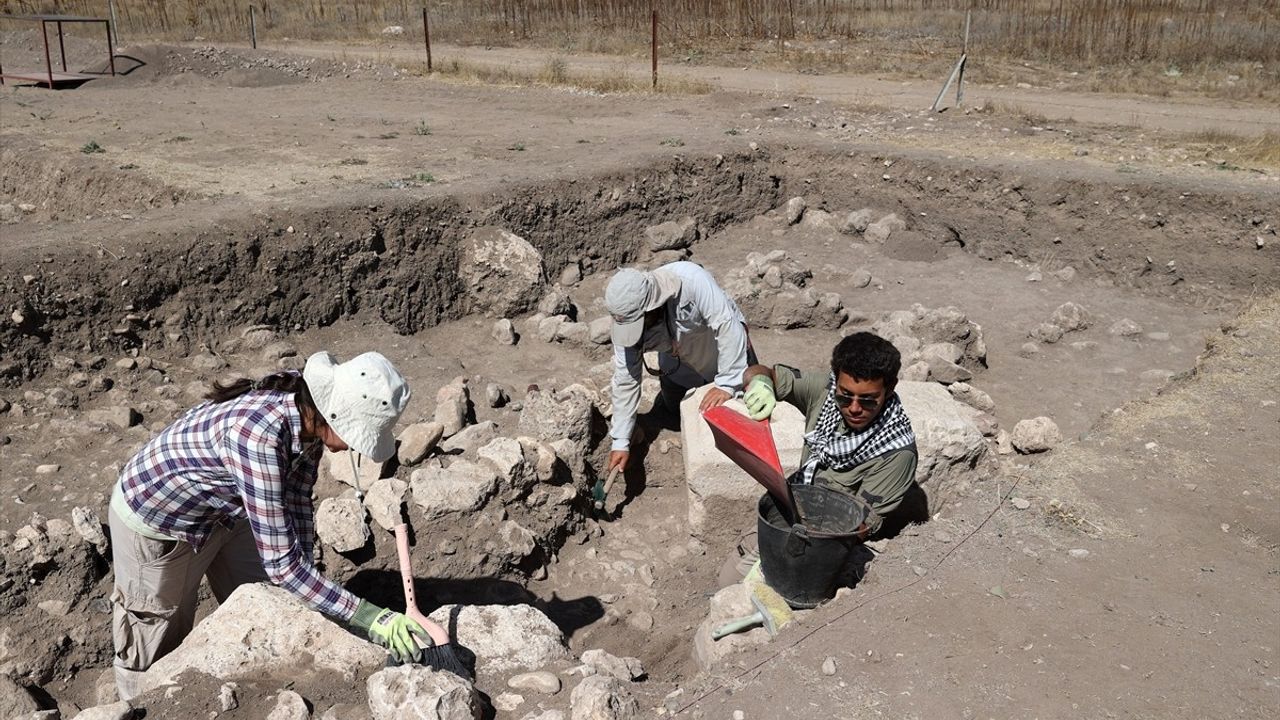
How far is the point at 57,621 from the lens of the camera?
13.9 ft

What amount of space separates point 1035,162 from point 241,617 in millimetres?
8233

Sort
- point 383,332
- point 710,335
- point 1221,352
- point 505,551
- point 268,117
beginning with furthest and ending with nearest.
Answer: point 268,117
point 383,332
point 1221,352
point 710,335
point 505,551

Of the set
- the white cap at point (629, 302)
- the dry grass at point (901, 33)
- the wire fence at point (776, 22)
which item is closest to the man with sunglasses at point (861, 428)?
the white cap at point (629, 302)

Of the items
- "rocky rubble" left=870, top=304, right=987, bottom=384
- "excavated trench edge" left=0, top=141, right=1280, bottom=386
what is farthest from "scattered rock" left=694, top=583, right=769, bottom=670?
"excavated trench edge" left=0, top=141, right=1280, bottom=386

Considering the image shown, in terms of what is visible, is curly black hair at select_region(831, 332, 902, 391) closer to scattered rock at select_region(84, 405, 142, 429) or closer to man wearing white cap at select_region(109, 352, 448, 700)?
man wearing white cap at select_region(109, 352, 448, 700)

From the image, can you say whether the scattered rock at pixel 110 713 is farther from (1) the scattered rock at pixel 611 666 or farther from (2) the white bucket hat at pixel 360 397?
(1) the scattered rock at pixel 611 666

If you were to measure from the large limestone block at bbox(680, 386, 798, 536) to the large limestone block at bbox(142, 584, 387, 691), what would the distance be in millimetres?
2111

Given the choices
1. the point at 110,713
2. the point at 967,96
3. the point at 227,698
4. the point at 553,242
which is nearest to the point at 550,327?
the point at 553,242

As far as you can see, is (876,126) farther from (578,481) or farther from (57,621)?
(57,621)

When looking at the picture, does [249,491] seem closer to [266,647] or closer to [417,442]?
[266,647]

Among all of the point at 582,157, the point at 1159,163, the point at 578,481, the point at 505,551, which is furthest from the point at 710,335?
the point at 1159,163

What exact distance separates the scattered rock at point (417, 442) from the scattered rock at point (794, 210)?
5298mm

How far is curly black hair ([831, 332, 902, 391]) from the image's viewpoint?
10.9 feet

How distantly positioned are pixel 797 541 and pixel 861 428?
482 mm
